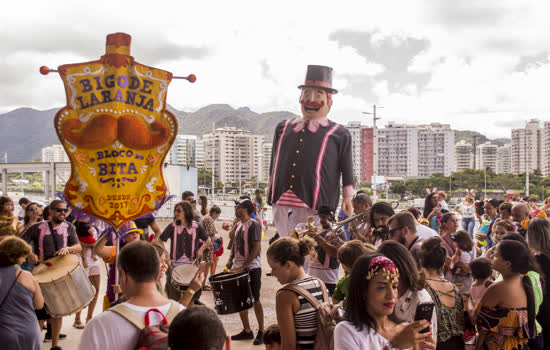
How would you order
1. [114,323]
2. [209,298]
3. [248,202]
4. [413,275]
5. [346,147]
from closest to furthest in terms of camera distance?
[114,323]
[413,275]
[346,147]
[248,202]
[209,298]

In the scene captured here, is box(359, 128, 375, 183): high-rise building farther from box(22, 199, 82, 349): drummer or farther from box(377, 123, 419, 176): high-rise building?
box(22, 199, 82, 349): drummer

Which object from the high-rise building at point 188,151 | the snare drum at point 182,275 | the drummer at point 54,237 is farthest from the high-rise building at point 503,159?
the drummer at point 54,237

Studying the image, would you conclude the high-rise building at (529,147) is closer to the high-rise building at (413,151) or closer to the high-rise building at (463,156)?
the high-rise building at (413,151)

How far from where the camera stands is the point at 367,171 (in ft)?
308

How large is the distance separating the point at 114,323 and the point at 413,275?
168 centimetres

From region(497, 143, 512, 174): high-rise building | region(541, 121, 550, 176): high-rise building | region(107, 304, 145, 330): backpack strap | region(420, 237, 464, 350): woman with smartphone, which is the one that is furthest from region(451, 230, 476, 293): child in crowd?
region(497, 143, 512, 174): high-rise building

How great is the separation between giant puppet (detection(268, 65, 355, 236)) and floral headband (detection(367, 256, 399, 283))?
2.86m

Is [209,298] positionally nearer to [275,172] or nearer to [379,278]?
[275,172]

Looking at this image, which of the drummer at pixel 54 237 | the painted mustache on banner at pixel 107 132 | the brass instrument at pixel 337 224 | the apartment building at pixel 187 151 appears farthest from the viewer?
the apartment building at pixel 187 151

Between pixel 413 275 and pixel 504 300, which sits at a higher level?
pixel 413 275

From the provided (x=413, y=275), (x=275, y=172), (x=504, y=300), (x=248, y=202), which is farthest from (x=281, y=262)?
(x=248, y=202)

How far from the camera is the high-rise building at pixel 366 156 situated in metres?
85.6

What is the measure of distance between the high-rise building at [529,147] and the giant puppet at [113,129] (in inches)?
3991

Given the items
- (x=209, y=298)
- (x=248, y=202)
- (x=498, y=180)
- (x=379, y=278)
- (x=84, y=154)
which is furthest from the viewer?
(x=498, y=180)
